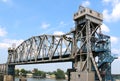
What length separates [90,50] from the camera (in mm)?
49438

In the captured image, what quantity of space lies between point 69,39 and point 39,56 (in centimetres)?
1852

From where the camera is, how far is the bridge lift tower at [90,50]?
47.9 meters

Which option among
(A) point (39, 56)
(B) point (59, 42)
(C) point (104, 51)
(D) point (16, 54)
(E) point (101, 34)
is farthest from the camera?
(D) point (16, 54)

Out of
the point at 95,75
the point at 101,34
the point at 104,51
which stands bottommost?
the point at 95,75

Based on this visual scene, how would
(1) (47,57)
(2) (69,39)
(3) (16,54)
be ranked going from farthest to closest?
(3) (16,54)
(1) (47,57)
(2) (69,39)

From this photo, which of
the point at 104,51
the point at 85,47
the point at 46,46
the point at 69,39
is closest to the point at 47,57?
the point at 46,46

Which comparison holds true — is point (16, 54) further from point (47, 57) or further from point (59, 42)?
point (59, 42)

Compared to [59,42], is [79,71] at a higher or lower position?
lower

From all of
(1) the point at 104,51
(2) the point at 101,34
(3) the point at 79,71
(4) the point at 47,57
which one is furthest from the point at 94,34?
(4) the point at 47,57

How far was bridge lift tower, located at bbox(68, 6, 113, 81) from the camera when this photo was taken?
47.9 metres

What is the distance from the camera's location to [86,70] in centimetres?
4916

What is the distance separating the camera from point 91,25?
52.6 metres

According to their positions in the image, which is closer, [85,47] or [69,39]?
[85,47]

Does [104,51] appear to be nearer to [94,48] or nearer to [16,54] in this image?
[94,48]
